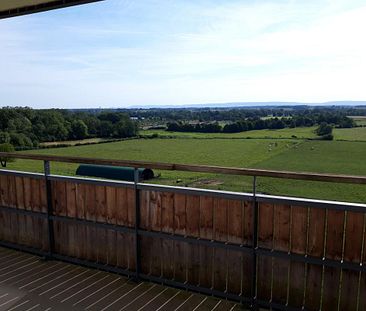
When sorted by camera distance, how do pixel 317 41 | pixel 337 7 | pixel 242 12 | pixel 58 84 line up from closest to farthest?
1. pixel 337 7
2. pixel 242 12
3. pixel 58 84
4. pixel 317 41

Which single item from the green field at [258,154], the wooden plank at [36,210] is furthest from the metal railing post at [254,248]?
the green field at [258,154]

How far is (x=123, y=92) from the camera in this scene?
34062 millimetres

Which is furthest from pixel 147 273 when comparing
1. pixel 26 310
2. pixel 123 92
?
pixel 123 92

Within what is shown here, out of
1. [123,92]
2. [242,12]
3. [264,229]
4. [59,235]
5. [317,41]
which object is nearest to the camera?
[264,229]

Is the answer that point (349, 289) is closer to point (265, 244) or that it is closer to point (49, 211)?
point (265, 244)

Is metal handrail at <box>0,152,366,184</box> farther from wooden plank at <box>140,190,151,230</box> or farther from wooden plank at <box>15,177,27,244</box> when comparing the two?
wooden plank at <box>15,177,27,244</box>

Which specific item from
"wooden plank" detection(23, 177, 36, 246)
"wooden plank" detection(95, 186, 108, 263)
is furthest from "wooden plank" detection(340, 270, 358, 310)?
"wooden plank" detection(23, 177, 36, 246)

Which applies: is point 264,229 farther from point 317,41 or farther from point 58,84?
point 317,41

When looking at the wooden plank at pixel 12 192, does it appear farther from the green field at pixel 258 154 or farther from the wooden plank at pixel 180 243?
the green field at pixel 258 154

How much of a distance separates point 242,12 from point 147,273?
39.2 ft

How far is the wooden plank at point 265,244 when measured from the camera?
2652mm

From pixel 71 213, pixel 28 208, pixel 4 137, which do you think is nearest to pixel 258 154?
pixel 4 137

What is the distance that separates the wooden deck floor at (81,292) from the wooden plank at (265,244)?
25cm

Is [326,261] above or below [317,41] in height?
below
